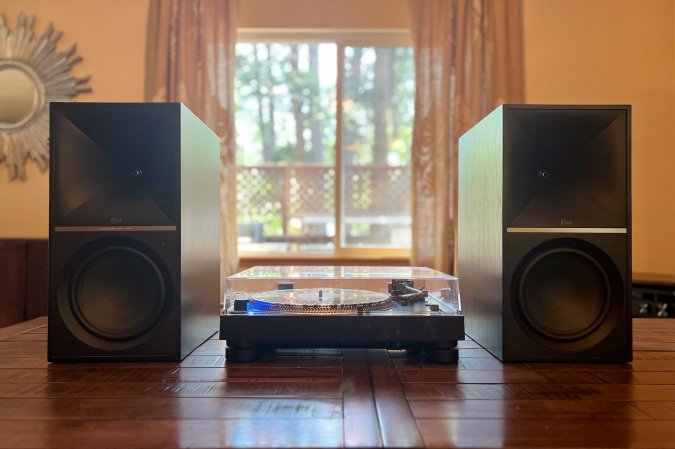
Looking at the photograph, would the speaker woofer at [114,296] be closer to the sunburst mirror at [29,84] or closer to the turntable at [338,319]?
the turntable at [338,319]

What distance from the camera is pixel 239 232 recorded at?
3.02 metres

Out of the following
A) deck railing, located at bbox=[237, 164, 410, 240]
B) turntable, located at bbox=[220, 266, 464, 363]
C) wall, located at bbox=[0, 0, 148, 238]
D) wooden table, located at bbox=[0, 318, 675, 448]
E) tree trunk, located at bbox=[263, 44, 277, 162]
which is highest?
wall, located at bbox=[0, 0, 148, 238]

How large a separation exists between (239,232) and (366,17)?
1.37m

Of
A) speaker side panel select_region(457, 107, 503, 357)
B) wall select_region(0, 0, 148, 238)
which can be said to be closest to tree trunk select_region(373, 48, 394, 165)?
wall select_region(0, 0, 148, 238)

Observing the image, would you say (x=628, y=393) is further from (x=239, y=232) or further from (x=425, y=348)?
(x=239, y=232)

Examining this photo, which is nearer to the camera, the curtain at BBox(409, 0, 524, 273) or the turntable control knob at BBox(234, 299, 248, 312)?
the turntable control knob at BBox(234, 299, 248, 312)

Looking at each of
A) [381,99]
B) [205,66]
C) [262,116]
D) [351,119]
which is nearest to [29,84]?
[205,66]

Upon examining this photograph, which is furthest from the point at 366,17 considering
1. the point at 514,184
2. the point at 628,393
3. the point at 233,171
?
the point at 628,393

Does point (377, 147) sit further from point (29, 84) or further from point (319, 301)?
point (319, 301)

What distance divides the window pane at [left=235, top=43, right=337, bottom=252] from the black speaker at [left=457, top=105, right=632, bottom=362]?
2146 mm

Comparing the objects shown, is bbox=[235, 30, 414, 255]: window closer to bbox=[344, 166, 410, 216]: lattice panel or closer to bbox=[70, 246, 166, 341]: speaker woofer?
bbox=[344, 166, 410, 216]: lattice panel

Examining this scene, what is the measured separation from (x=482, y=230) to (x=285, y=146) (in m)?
2.19

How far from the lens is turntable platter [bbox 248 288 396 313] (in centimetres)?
83

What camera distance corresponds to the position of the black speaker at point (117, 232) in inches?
32.8
